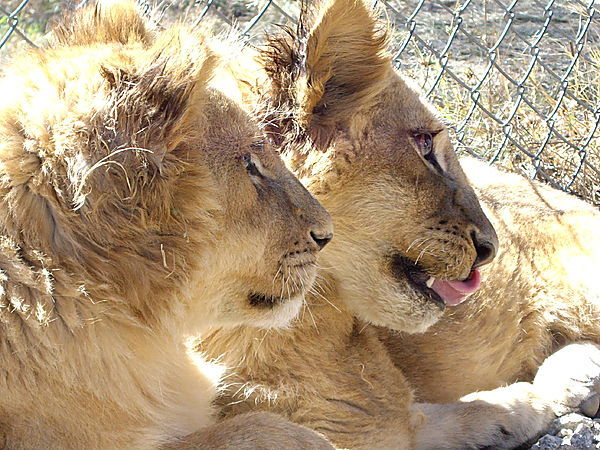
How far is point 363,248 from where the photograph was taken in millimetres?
3123

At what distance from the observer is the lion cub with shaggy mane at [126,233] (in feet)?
7.08

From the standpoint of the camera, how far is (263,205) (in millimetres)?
2451

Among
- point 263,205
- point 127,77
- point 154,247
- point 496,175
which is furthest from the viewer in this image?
point 496,175

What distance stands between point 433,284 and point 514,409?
22.0 inches

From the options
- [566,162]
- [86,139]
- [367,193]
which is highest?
[86,139]

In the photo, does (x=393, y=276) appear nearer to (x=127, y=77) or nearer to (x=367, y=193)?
(x=367, y=193)

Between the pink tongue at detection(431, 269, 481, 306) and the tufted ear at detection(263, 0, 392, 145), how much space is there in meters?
0.71

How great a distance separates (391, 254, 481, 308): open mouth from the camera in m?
3.17

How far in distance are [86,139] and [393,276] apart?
4.46 ft

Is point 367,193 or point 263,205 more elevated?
point 263,205

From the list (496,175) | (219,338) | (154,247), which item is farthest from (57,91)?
(496,175)

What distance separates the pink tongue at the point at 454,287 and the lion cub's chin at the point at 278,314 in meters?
0.83

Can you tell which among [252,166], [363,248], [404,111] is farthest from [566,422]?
[252,166]

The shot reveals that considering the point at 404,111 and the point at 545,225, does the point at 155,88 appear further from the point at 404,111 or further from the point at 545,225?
the point at 545,225
